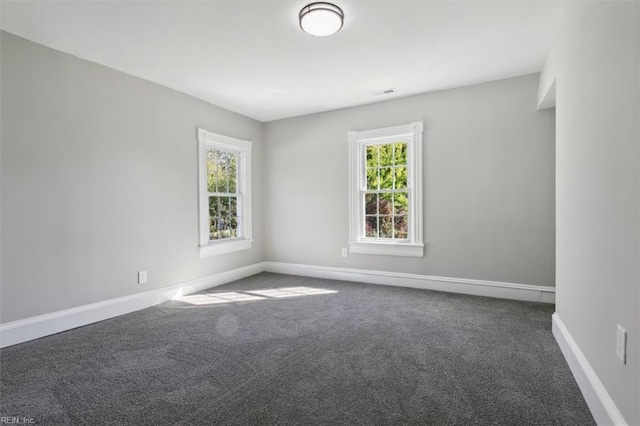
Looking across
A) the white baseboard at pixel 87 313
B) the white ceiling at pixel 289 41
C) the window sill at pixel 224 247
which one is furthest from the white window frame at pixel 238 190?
the white ceiling at pixel 289 41

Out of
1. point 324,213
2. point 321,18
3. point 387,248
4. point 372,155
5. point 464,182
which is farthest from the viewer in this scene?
point 324,213

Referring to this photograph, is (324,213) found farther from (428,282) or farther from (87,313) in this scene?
(87,313)

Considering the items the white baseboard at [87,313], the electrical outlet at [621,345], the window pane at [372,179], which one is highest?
the window pane at [372,179]

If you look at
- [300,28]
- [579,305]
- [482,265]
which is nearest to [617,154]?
[579,305]

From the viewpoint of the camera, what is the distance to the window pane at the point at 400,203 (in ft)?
14.4

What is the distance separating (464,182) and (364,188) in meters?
1.34

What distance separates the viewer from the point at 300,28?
2.63 m

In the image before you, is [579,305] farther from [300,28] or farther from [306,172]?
[306,172]

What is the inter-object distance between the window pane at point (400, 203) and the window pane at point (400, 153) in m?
0.44

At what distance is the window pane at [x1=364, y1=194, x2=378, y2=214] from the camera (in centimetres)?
463

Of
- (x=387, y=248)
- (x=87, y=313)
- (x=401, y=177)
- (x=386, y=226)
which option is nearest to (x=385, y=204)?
(x=386, y=226)

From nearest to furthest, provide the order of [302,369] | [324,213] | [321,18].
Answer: [302,369] → [321,18] → [324,213]

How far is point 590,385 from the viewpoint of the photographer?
1.72 metres

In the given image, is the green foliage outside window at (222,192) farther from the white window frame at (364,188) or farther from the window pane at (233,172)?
the white window frame at (364,188)
